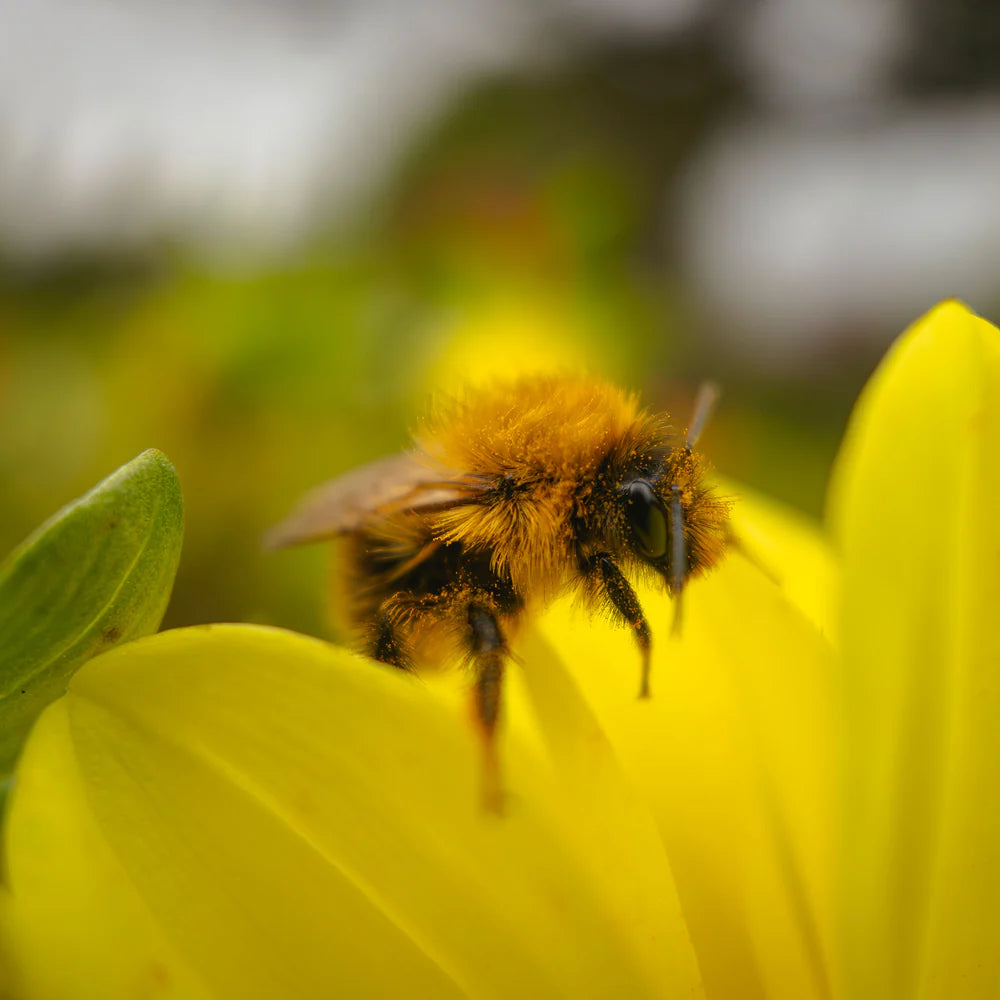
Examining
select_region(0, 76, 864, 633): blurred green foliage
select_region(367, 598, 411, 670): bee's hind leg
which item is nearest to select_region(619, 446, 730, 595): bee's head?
select_region(367, 598, 411, 670): bee's hind leg

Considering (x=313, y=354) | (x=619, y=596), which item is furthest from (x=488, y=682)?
(x=313, y=354)

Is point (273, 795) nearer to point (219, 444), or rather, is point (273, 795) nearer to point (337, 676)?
point (337, 676)

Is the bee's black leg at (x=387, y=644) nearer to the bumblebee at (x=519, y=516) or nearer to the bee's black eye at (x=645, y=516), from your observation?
the bumblebee at (x=519, y=516)

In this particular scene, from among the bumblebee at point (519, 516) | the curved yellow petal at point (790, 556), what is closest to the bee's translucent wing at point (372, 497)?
the bumblebee at point (519, 516)

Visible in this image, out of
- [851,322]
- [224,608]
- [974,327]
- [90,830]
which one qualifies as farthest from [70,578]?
[851,322]

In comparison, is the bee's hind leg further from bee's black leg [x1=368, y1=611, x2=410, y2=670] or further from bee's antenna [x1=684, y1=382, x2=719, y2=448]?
bee's antenna [x1=684, y1=382, x2=719, y2=448]
